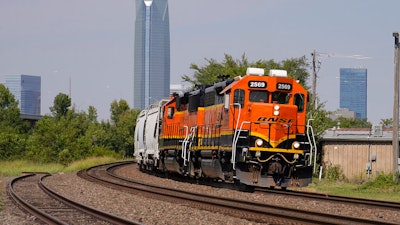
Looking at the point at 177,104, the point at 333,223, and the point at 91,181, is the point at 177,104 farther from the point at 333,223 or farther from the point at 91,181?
the point at 333,223

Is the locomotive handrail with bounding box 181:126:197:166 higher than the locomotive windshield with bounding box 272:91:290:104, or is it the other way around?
the locomotive windshield with bounding box 272:91:290:104

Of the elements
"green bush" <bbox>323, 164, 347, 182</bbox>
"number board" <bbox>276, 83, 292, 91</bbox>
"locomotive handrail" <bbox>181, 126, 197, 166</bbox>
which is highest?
"number board" <bbox>276, 83, 292, 91</bbox>

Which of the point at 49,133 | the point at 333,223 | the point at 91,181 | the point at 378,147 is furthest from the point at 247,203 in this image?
the point at 49,133

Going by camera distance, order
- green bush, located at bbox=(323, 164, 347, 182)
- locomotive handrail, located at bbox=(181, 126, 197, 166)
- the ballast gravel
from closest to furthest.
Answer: the ballast gravel < locomotive handrail, located at bbox=(181, 126, 197, 166) < green bush, located at bbox=(323, 164, 347, 182)

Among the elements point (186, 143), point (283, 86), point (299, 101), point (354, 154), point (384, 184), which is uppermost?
point (283, 86)

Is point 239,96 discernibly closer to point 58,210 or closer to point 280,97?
point 280,97

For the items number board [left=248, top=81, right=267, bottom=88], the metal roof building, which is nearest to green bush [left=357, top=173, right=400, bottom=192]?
number board [left=248, top=81, right=267, bottom=88]

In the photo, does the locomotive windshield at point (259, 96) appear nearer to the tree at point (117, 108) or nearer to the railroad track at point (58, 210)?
the railroad track at point (58, 210)

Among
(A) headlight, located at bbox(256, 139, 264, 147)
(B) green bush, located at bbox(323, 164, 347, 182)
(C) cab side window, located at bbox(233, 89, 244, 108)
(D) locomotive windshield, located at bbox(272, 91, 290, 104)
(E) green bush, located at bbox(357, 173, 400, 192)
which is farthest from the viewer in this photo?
(B) green bush, located at bbox(323, 164, 347, 182)

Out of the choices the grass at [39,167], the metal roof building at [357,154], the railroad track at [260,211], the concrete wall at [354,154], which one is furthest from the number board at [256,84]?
the grass at [39,167]

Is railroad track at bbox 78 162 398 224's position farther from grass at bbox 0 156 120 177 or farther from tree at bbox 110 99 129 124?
tree at bbox 110 99 129 124

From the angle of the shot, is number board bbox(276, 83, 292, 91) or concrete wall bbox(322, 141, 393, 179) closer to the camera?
number board bbox(276, 83, 292, 91)

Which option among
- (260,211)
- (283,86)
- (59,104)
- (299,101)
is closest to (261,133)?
(283,86)

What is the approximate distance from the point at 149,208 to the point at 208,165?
8192 millimetres
